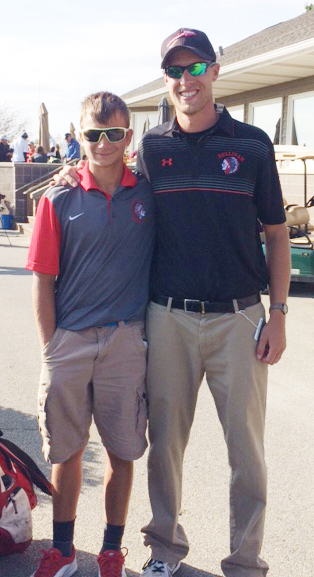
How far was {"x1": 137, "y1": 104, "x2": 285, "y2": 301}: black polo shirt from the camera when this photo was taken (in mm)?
3205

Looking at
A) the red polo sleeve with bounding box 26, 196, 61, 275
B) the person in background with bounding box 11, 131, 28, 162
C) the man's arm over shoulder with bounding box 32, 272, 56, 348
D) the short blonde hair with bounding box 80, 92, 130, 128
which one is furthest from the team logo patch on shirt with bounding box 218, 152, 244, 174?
the person in background with bounding box 11, 131, 28, 162

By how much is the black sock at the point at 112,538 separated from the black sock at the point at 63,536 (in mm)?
148

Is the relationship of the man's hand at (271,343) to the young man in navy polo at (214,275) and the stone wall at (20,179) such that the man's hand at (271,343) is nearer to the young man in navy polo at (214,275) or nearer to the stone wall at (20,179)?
the young man in navy polo at (214,275)

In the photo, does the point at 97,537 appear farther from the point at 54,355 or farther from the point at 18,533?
the point at 54,355

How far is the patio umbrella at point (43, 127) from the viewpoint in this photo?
27.2 meters

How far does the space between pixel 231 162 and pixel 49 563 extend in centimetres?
181

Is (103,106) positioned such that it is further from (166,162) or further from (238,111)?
(238,111)

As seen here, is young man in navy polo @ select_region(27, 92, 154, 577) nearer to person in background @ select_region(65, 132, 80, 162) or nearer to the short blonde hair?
the short blonde hair

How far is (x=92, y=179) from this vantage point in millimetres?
3281

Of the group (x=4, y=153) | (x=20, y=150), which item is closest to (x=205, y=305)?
(x=20, y=150)

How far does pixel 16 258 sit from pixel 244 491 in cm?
1199

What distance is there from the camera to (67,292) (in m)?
3.29

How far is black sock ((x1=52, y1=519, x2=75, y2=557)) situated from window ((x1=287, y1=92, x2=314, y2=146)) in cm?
1757

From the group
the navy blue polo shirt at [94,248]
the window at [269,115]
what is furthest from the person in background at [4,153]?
the navy blue polo shirt at [94,248]
